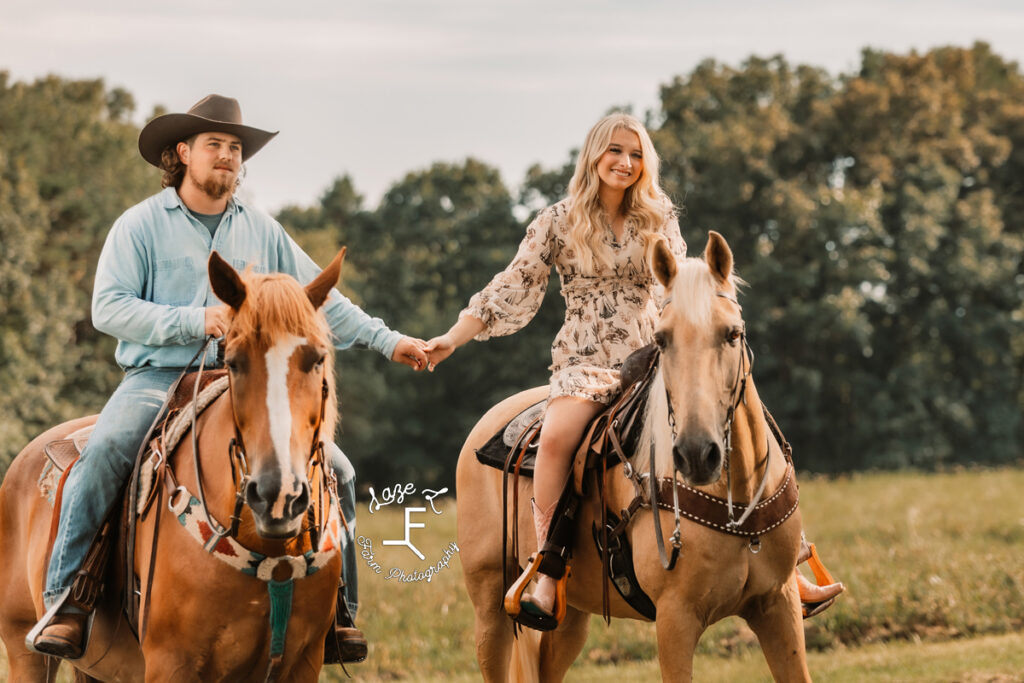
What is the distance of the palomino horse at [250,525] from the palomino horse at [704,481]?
1417mm

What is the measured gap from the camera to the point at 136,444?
4.68 m

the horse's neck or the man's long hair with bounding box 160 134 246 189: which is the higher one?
the man's long hair with bounding box 160 134 246 189

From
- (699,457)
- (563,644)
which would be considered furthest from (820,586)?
(699,457)

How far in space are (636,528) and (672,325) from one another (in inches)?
47.8

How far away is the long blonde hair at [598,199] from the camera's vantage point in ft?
18.8

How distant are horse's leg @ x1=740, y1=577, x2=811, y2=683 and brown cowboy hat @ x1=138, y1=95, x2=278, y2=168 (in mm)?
3202

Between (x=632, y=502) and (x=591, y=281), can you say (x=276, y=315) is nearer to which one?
(x=632, y=502)

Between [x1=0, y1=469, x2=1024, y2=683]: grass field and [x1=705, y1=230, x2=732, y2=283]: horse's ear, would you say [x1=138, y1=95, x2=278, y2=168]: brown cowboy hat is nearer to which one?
[x1=705, y1=230, x2=732, y2=283]: horse's ear

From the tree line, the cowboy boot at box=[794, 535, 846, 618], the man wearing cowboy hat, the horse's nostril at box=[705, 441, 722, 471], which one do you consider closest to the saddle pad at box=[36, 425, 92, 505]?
the man wearing cowboy hat

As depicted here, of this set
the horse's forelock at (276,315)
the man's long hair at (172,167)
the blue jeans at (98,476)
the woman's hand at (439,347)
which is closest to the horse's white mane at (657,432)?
the woman's hand at (439,347)

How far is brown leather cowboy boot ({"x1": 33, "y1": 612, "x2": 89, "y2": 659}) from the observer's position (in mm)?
4434

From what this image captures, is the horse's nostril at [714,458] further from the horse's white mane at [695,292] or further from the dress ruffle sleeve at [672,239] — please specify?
the dress ruffle sleeve at [672,239]

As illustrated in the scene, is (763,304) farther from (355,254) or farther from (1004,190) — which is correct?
(355,254)

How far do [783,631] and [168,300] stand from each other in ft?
10.3
